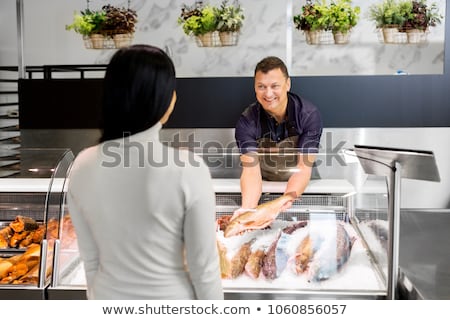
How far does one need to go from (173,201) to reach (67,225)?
1.83 feet

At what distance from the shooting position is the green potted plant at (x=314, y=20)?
3.07m

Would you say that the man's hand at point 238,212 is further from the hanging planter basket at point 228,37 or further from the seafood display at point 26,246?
the hanging planter basket at point 228,37

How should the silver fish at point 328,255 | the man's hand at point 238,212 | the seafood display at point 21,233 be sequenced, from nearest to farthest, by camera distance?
the silver fish at point 328,255
the man's hand at point 238,212
the seafood display at point 21,233

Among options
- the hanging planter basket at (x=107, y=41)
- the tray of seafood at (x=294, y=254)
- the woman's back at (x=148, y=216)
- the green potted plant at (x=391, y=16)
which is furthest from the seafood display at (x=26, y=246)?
the green potted plant at (x=391, y=16)

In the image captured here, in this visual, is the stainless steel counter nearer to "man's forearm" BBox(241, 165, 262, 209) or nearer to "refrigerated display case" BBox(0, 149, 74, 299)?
"man's forearm" BBox(241, 165, 262, 209)

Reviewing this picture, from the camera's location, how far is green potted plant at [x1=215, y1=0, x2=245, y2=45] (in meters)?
3.11

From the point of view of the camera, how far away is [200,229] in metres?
1.40

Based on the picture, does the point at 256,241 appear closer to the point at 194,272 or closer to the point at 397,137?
the point at 194,272

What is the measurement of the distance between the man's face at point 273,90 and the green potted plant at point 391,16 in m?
0.79

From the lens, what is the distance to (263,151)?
1996 millimetres

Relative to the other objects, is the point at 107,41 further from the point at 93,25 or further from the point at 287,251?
the point at 287,251

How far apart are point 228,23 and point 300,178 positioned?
59.1 inches

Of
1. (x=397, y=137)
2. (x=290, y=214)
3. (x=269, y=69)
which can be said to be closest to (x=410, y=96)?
(x=397, y=137)

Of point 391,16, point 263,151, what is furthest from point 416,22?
point 263,151
